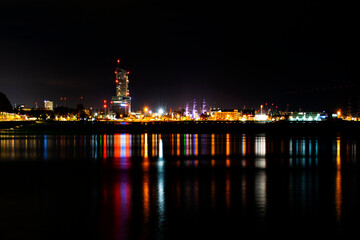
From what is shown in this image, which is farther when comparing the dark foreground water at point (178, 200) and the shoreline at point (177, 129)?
the shoreline at point (177, 129)

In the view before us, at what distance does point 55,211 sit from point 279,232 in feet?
19.3

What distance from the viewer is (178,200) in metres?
13.4

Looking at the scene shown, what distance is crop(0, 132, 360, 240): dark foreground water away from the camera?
392 inches

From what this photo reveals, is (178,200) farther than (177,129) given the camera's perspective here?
No

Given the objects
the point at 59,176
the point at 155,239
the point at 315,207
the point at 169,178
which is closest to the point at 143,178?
the point at 169,178

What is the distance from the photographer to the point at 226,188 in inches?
613

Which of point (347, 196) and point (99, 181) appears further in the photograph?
point (99, 181)

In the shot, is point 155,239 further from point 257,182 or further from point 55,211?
point 257,182

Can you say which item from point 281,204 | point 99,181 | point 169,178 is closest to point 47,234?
point 281,204

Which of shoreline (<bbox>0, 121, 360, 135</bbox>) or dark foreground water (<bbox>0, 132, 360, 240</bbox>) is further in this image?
shoreline (<bbox>0, 121, 360, 135</bbox>)

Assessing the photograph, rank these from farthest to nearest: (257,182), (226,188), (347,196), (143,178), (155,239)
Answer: (143,178)
(257,182)
(226,188)
(347,196)
(155,239)

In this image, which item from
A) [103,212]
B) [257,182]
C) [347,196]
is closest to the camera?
[103,212]

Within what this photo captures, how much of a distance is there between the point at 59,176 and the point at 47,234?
9299mm

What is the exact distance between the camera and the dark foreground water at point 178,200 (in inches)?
392
